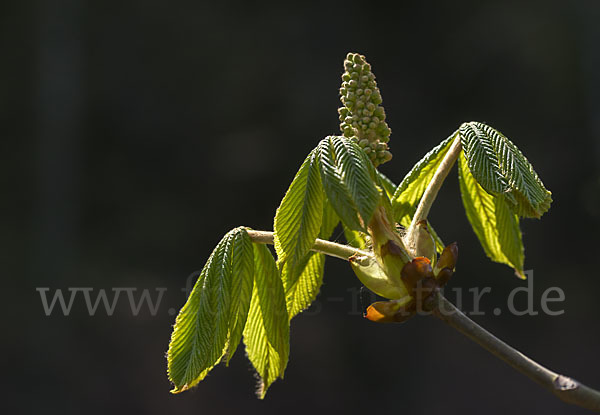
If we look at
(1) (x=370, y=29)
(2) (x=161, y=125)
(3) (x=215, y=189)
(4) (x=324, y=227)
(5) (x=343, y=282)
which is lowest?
(5) (x=343, y=282)

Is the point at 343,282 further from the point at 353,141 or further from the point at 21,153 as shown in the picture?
the point at 353,141

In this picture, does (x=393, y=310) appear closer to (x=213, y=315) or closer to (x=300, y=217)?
(x=300, y=217)

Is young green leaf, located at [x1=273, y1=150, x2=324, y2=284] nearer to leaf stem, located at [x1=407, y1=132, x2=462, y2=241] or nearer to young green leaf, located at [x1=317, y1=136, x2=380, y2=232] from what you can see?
young green leaf, located at [x1=317, y1=136, x2=380, y2=232]

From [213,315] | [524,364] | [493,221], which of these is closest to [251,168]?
[493,221]

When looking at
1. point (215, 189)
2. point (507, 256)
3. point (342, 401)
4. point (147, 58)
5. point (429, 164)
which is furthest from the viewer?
point (147, 58)

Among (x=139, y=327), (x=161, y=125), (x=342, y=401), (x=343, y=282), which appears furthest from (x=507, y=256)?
(x=161, y=125)

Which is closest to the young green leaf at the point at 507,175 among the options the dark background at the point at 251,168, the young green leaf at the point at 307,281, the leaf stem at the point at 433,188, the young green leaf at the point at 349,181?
the leaf stem at the point at 433,188

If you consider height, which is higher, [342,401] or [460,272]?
[460,272]
